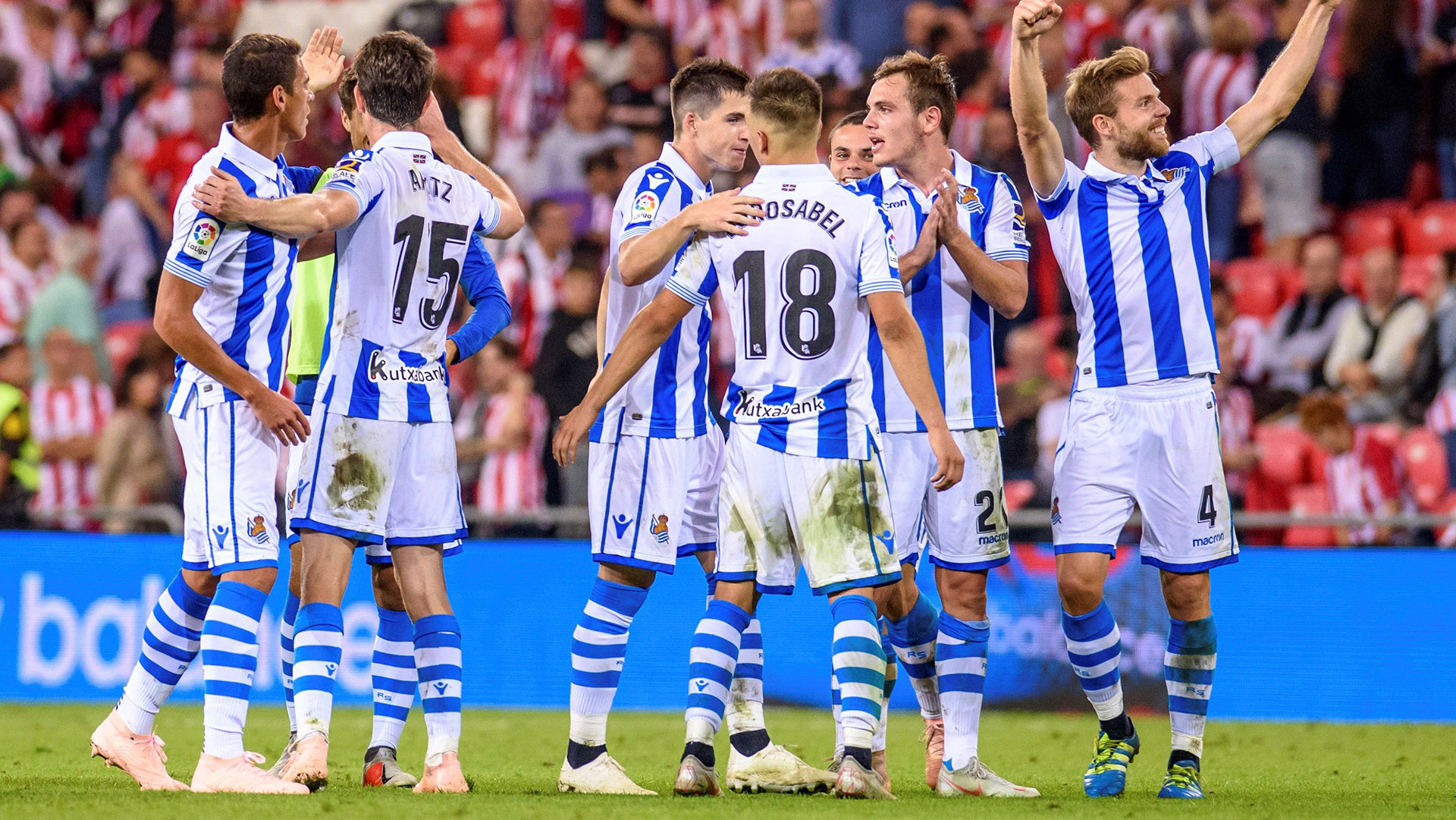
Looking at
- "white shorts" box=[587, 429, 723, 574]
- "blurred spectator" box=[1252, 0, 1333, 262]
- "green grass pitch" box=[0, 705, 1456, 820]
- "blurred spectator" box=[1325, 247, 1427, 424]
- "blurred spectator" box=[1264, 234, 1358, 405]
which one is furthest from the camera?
"blurred spectator" box=[1252, 0, 1333, 262]

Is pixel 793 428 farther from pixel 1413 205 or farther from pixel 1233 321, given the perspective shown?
pixel 1413 205

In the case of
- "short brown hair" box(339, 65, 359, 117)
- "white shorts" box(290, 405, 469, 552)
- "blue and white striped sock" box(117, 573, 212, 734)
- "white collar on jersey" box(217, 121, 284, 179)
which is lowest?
"blue and white striped sock" box(117, 573, 212, 734)

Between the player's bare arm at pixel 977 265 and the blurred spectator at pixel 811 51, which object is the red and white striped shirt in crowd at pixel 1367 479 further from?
the player's bare arm at pixel 977 265

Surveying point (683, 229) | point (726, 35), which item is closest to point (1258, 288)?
point (726, 35)

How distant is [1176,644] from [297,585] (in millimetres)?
3462

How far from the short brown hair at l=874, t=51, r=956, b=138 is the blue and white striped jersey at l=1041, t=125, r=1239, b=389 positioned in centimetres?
54

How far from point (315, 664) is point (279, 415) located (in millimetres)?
890

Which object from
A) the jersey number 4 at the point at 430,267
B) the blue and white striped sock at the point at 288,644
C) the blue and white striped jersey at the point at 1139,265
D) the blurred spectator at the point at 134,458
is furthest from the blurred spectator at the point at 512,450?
the blue and white striped jersey at the point at 1139,265

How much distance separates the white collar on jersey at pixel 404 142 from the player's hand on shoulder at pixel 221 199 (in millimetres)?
535

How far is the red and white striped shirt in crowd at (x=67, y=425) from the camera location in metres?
12.9

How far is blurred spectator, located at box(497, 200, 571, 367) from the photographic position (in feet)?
43.6

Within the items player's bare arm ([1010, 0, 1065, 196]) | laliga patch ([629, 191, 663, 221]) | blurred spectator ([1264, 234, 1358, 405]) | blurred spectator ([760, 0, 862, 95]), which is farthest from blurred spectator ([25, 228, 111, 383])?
player's bare arm ([1010, 0, 1065, 196])

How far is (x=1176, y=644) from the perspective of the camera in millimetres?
6477

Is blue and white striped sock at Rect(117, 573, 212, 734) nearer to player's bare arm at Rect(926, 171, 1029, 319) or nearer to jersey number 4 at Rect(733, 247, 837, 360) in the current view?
jersey number 4 at Rect(733, 247, 837, 360)
